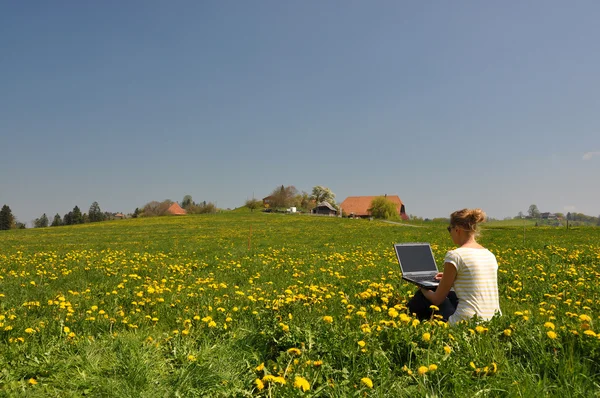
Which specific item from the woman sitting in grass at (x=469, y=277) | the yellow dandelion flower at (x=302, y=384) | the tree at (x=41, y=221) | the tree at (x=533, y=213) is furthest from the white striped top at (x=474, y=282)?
the tree at (x=41, y=221)

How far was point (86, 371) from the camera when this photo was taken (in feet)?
10.7

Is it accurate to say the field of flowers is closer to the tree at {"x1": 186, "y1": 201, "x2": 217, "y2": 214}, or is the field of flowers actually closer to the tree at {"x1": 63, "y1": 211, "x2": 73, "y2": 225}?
the tree at {"x1": 186, "y1": 201, "x2": 217, "y2": 214}

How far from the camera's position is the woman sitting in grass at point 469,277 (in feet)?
13.2

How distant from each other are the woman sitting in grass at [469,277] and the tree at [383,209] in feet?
237

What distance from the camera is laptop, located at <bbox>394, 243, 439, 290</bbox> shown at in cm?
557

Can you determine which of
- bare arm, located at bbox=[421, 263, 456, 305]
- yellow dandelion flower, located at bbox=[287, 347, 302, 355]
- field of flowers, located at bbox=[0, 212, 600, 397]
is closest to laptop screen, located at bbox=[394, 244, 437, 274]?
field of flowers, located at bbox=[0, 212, 600, 397]

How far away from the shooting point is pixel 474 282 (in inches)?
160

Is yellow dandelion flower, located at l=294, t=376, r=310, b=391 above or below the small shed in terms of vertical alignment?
below

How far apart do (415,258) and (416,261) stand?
0.16 ft

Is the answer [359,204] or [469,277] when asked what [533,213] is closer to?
[359,204]

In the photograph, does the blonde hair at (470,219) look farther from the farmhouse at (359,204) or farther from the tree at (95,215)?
the tree at (95,215)

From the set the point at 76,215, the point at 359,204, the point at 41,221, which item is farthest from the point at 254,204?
the point at 41,221

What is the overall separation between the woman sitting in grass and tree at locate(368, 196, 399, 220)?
7234 cm

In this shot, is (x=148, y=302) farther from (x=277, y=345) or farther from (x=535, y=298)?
(x=535, y=298)
